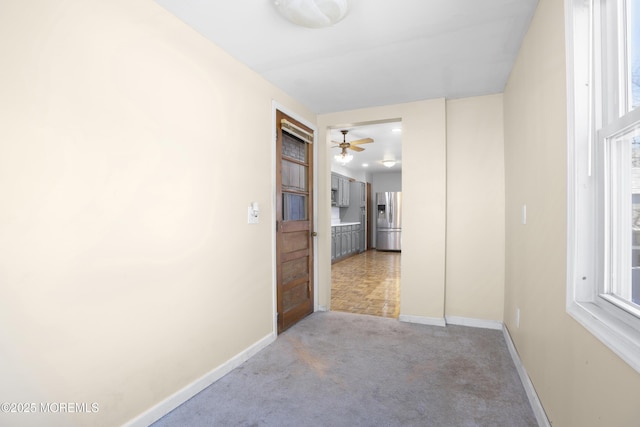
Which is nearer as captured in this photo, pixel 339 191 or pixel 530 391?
pixel 530 391

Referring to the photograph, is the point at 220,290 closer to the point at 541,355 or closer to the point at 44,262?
the point at 44,262

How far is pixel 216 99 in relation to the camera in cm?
226

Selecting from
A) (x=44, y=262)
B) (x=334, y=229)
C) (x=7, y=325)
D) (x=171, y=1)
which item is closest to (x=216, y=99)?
(x=171, y=1)

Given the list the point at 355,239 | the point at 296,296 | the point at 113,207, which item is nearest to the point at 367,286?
the point at 296,296

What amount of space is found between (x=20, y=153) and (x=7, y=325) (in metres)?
0.66

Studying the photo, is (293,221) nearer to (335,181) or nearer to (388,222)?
(335,181)

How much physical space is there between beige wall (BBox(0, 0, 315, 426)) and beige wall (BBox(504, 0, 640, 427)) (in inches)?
78.1

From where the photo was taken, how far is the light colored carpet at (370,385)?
5.85 feet

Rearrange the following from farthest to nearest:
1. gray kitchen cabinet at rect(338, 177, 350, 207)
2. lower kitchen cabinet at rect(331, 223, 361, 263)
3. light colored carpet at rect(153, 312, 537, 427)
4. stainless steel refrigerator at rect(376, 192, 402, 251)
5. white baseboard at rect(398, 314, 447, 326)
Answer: stainless steel refrigerator at rect(376, 192, 402, 251)
gray kitchen cabinet at rect(338, 177, 350, 207)
lower kitchen cabinet at rect(331, 223, 361, 263)
white baseboard at rect(398, 314, 447, 326)
light colored carpet at rect(153, 312, 537, 427)

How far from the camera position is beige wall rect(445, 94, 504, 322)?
3160mm

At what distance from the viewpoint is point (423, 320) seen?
3291 millimetres

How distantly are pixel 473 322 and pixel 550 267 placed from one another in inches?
73.1

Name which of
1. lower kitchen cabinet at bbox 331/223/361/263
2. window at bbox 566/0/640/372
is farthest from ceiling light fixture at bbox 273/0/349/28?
lower kitchen cabinet at bbox 331/223/361/263

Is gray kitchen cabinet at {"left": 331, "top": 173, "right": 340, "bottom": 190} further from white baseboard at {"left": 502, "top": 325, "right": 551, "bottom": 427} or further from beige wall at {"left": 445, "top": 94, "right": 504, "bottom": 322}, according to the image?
white baseboard at {"left": 502, "top": 325, "right": 551, "bottom": 427}
